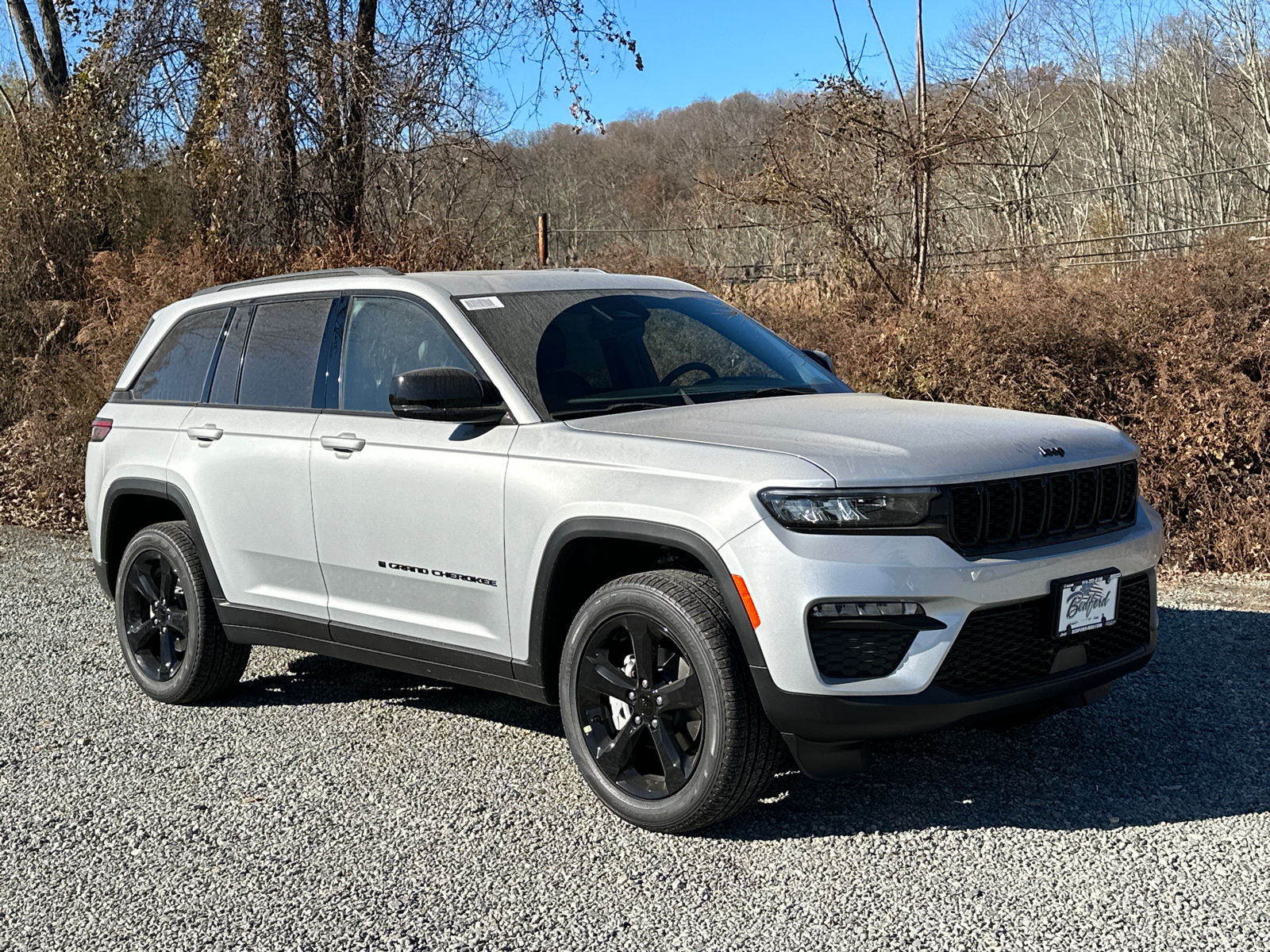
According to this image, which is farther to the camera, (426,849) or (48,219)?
(48,219)

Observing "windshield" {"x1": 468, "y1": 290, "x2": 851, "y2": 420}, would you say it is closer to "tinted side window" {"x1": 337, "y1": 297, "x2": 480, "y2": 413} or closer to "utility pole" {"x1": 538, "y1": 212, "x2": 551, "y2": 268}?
"tinted side window" {"x1": 337, "y1": 297, "x2": 480, "y2": 413}

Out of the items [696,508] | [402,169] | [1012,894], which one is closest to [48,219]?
[402,169]

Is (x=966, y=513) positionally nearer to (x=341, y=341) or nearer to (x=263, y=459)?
(x=341, y=341)

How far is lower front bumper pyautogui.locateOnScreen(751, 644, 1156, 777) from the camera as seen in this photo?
3.82m

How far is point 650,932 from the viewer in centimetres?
358

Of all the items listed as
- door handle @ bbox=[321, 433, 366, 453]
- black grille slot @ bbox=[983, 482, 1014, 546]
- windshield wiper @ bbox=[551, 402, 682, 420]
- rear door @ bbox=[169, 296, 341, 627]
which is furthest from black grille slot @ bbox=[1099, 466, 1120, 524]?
rear door @ bbox=[169, 296, 341, 627]

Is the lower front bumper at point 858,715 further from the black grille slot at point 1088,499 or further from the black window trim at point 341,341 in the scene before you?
the black window trim at point 341,341

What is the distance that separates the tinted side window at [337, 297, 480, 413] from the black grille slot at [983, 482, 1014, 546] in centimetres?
215

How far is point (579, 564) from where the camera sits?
4520mm

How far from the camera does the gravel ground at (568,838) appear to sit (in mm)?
3617

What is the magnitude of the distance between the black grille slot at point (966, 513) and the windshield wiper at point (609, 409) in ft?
4.27

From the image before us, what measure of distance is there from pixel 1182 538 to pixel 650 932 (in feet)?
21.1

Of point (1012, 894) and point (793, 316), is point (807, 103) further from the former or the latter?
point (1012, 894)

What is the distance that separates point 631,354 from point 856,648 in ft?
5.96
